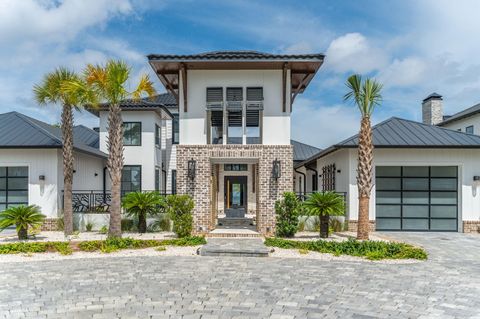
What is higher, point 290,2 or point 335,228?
point 290,2

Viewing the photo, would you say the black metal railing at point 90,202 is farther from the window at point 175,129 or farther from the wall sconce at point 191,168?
the window at point 175,129

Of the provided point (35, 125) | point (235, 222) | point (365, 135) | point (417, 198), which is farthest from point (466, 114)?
point (35, 125)

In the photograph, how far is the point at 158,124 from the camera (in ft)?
75.4

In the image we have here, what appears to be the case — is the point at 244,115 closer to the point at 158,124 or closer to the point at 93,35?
the point at 93,35

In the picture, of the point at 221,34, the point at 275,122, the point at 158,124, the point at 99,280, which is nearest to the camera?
the point at 99,280

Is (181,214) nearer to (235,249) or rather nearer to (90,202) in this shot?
(235,249)

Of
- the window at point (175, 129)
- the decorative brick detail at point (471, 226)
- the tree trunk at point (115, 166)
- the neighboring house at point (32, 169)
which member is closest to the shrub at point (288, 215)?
the tree trunk at point (115, 166)

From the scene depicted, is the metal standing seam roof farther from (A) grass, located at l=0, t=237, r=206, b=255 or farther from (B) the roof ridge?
(B) the roof ridge

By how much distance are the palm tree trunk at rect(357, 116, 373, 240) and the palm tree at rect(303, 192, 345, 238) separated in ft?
2.54

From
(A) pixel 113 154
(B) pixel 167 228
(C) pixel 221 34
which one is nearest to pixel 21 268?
(A) pixel 113 154

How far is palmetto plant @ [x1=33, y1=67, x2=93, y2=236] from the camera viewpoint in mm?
14727

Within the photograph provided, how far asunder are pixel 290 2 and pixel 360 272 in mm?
9559

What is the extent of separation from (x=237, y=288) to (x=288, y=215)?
6872 mm

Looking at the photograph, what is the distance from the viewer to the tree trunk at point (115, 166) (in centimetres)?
1304
